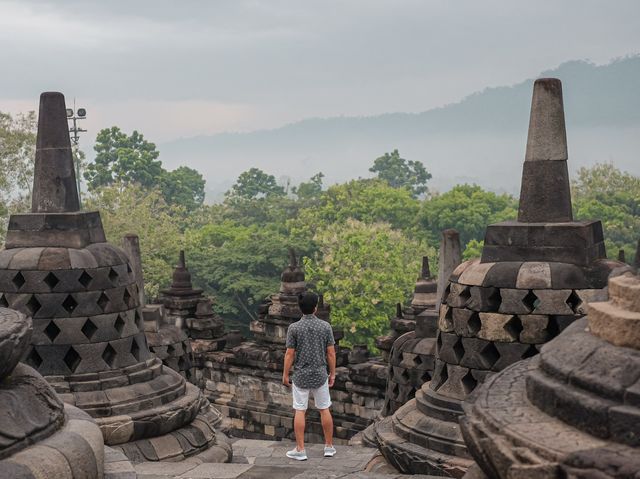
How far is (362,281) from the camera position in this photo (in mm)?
32438

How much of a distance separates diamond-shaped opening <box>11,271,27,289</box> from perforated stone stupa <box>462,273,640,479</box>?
6182 mm

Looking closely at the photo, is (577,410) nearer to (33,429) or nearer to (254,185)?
(33,429)

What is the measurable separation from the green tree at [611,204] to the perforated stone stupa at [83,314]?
28.6 meters

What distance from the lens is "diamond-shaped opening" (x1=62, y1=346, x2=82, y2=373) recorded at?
822 cm

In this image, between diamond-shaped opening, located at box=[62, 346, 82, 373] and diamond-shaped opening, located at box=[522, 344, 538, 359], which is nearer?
diamond-shaped opening, located at box=[522, 344, 538, 359]

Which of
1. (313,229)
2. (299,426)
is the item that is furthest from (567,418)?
(313,229)

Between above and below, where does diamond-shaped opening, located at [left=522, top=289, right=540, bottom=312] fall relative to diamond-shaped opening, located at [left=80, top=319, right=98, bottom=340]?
above

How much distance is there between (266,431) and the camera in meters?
16.9

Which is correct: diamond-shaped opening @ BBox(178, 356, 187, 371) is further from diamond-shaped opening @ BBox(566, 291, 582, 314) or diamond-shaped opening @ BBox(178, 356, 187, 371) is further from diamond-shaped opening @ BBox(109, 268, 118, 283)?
diamond-shaped opening @ BBox(566, 291, 582, 314)

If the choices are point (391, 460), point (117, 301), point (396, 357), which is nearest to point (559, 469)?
point (391, 460)

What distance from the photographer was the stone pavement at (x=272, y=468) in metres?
3.90

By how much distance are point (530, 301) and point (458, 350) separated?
70 centimetres

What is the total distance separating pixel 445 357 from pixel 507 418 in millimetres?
4462

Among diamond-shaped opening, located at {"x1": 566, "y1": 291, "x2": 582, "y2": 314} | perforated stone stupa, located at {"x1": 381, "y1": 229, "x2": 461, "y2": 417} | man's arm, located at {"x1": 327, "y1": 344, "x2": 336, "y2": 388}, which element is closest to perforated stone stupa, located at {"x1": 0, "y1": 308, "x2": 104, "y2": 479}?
man's arm, located at {"x1": 327, "y1": 344, "x2": 336, "y2": 388}
